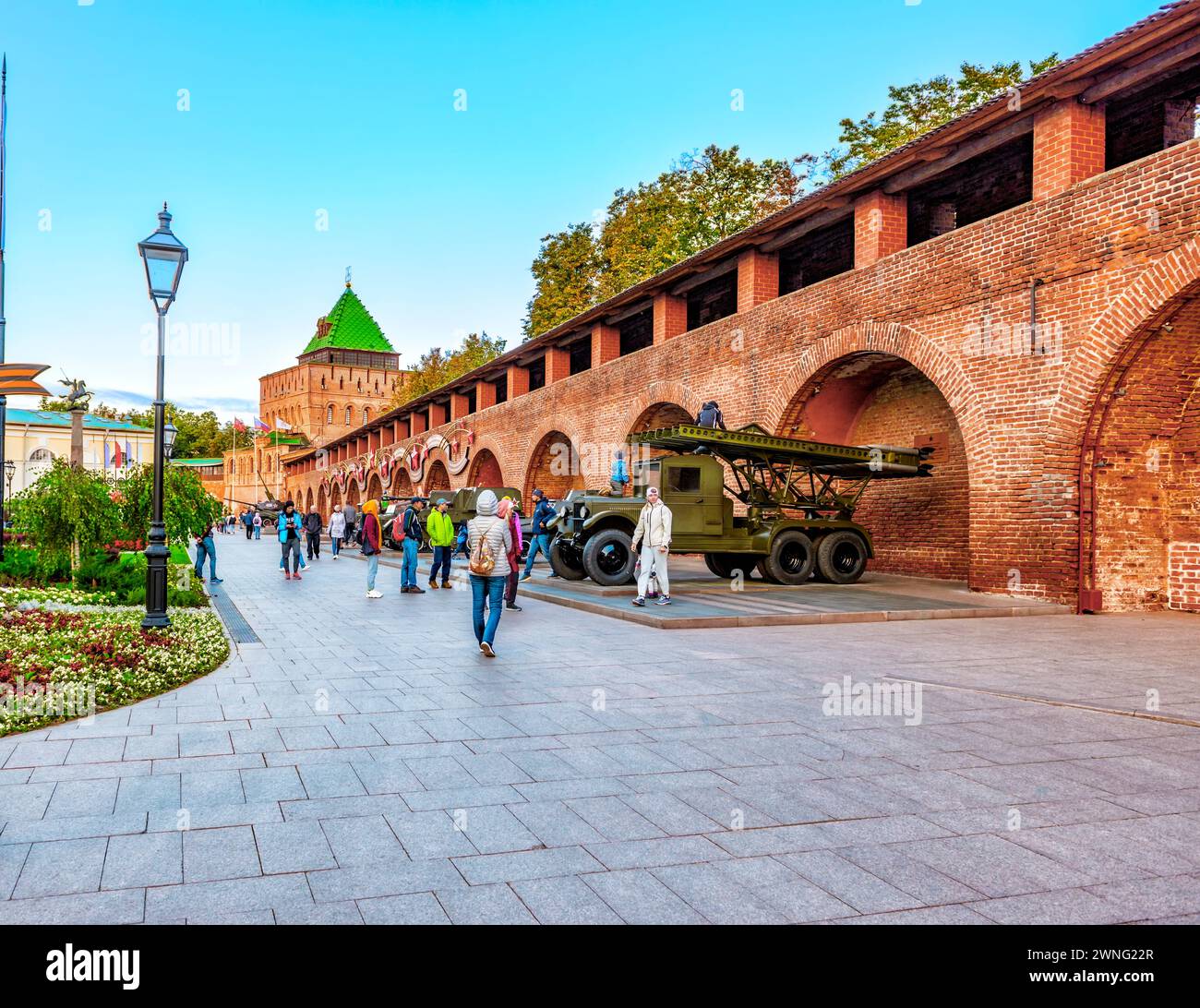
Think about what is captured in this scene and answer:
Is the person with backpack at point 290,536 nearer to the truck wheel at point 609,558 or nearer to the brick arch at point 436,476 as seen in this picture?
the truck wheel at point 609,558

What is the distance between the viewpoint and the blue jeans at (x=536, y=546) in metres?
15.5

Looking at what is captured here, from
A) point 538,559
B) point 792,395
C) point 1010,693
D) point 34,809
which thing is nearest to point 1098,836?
point 1010,693

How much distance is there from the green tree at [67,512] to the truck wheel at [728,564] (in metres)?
9.53

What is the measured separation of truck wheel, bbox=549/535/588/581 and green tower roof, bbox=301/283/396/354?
97861 millimetres

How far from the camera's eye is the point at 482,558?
8.23 m

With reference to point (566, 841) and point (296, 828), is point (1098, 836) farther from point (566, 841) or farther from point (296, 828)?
point (296, 828)

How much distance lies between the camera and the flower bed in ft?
19.1

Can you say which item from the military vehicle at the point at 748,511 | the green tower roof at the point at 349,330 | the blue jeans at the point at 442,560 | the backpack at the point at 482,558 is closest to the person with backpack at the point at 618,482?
the military vehicle at the point at 748,511

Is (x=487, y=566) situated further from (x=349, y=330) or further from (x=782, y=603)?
(x=349, y=330)

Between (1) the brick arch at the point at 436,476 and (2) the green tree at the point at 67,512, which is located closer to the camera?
(2) the green tree at the point at 67,512

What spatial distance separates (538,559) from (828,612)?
1242cm

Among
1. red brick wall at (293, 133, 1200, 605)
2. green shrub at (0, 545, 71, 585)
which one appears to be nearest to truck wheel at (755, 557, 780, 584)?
red brick wall at (293, 133, 1200, 605)

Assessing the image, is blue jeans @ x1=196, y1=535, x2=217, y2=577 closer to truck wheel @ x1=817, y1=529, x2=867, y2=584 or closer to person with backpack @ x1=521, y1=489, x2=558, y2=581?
person with backpack @ x1=521, y1=489, x2=558, y2=581
